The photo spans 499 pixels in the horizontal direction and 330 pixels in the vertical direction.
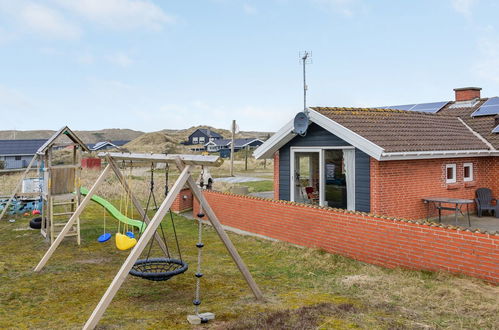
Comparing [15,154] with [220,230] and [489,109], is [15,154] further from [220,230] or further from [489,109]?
[220,230]

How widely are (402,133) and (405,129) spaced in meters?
0.64

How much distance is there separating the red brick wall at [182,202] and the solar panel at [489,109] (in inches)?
501

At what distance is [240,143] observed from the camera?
9100cm

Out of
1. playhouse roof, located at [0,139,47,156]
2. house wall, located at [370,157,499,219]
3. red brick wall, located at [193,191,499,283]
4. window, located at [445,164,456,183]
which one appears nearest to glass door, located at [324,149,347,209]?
house wall, located at [370,157,499,219]

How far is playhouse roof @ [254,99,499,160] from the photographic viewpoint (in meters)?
12.1

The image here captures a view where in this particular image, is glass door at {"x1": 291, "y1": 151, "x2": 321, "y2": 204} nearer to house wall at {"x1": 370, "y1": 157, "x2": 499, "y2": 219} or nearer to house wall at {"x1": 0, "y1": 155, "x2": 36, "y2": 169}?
house wall at {"x1": 370, "y1": 157, "x2": 499, "y2": 219}

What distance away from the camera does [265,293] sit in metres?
7.37

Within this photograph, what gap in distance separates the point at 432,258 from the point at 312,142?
6.56m

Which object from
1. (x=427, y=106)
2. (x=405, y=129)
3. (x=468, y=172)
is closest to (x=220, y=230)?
(x=405, y=129)

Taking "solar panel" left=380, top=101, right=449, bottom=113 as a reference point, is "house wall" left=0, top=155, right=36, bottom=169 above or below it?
below

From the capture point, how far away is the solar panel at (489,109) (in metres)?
17.3

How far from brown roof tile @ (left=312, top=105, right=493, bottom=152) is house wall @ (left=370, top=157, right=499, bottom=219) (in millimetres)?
517

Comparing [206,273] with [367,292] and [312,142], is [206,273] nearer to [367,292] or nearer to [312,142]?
[367,292]

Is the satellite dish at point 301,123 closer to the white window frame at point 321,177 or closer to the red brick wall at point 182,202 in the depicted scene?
the white window frame at point 321,177
